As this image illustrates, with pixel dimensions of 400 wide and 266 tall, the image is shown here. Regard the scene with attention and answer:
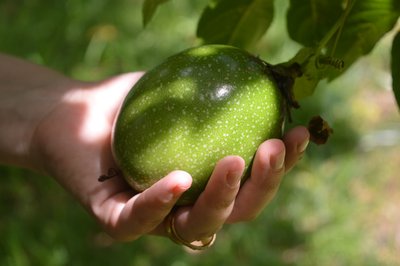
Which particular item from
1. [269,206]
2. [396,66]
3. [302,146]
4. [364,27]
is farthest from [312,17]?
[269,206]

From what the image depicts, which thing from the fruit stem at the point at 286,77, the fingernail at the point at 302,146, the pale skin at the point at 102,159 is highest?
the fruit stem at the point at 286,77

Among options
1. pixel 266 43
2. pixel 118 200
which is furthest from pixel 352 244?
pixel 118 200

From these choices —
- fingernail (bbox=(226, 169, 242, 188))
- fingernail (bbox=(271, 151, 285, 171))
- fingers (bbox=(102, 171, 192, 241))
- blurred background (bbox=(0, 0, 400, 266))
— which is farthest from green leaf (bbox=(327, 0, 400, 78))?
blurred background (bbox=(0, 0, 400, 266))

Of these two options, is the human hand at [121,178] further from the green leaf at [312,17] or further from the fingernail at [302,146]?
the green leaf at [312,17]

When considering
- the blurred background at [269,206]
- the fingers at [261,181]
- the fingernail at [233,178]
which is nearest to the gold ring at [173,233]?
the fingers at [261,181]

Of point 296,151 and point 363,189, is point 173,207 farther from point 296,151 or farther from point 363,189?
point 363,189

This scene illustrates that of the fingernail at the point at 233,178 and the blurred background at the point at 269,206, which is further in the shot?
the blurred background at the point at 269,206

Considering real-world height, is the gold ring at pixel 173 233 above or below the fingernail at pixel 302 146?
below
